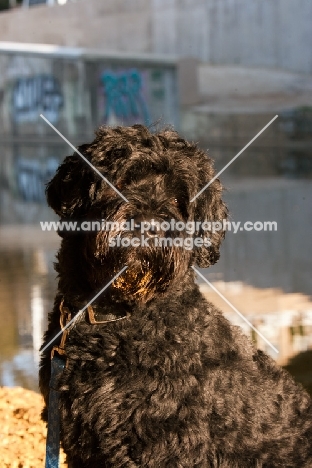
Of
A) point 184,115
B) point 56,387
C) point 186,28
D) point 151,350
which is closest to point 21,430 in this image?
point 56,387

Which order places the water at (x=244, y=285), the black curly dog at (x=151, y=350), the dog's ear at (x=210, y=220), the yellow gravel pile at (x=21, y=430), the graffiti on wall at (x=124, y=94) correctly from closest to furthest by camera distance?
1. the black curly dog at (x=151, y=350)
2. the dog's ear at (x=210, y=220)
3. the yellow gravel pile at (x=21, y=430)
4. the water at (x=244, y=285)
5. the graffiti on wall at (x=124, y=94)

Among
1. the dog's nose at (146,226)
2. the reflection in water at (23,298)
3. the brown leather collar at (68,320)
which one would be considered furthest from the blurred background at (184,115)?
the brown leather collar at (68,320)

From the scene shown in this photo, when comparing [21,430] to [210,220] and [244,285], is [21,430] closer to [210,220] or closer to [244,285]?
[210,220]

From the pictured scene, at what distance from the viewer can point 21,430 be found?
444cm

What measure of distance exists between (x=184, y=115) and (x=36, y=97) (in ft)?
18.8

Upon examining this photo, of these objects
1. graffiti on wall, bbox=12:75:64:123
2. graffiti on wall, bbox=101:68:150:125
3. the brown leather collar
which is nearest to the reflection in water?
the brown leather collar

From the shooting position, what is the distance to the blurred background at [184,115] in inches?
286

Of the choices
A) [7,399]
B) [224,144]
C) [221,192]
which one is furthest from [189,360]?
[224,144]

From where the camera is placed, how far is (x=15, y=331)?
253 inches

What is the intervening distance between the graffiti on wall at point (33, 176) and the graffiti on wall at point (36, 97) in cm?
671

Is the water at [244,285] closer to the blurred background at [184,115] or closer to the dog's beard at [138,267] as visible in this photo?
the blurred background at [184,115]

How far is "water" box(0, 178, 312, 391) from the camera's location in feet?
19.4

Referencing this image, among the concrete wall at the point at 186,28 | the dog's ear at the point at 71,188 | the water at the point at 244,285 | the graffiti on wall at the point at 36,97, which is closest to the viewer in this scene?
the dog's ear at the point at 71,188

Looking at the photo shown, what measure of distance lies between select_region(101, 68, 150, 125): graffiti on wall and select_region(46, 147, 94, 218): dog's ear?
85.2 feet
